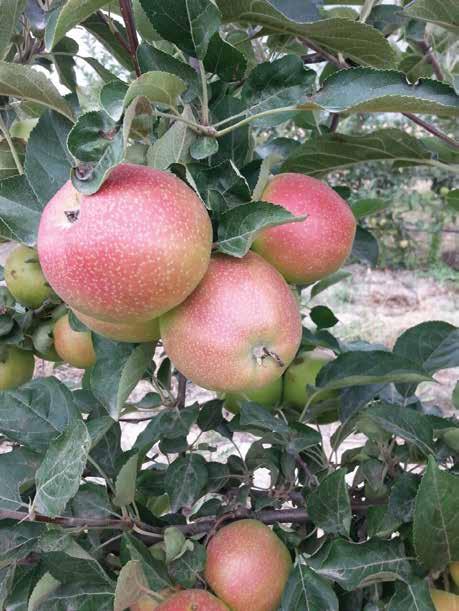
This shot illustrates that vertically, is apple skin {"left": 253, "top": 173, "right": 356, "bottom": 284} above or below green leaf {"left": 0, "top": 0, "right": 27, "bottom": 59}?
below

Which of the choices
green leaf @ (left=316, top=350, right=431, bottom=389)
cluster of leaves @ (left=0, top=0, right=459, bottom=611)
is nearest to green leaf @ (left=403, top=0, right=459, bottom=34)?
cluster of leaves @ (left=0, top=0, right=459, bottom=611)

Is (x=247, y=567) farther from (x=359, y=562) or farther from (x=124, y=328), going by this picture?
(x=124, y=328)

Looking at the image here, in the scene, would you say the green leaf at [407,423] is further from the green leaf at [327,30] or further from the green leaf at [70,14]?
the green leaf at [70,14]

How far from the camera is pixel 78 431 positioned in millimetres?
604

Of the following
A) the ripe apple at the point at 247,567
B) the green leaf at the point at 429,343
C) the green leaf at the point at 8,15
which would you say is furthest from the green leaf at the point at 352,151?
the ripe apple at the point at 247,567

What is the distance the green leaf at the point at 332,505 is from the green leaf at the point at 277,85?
369 mm

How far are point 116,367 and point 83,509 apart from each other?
0.19 metres

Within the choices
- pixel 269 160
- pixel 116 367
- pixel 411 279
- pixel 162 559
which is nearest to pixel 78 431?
pixel 116 367

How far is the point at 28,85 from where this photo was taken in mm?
524

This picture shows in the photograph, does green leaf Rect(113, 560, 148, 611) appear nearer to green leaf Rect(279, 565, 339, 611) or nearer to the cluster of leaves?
the cluster of leaves

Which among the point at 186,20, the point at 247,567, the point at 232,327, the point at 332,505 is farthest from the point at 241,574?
the point at 186,20

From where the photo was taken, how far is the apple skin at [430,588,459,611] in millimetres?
627

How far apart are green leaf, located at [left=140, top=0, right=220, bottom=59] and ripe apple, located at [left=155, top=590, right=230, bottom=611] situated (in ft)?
1.72

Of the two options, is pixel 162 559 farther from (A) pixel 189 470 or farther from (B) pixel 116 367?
(B) pixel 116 367
